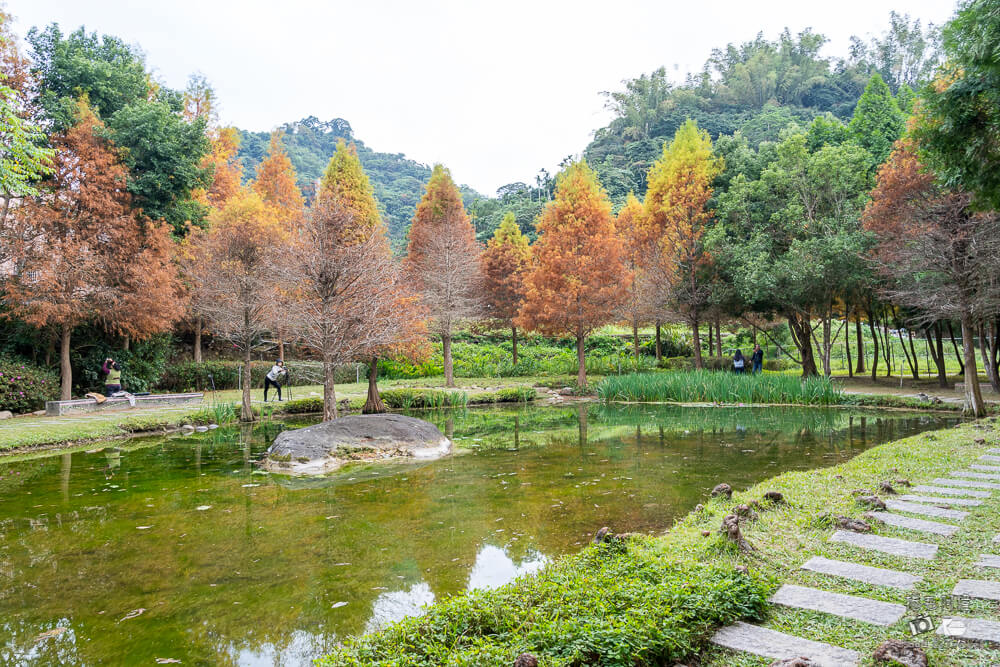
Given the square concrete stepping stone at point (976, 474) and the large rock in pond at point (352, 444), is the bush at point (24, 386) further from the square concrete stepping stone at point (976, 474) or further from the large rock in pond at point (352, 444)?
the square concrete stepping stone at point (976, 474)

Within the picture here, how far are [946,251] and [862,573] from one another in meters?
10.4

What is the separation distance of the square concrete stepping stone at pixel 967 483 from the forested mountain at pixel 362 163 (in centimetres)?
5271

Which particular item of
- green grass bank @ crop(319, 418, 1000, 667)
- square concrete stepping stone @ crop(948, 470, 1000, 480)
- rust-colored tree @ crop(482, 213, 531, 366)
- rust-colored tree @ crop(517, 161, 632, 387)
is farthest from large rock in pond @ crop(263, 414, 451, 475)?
rust-colored tree @ crop(482, 213, 531, 366)

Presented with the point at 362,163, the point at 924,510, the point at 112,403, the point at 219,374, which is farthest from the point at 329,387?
the point at 362,163

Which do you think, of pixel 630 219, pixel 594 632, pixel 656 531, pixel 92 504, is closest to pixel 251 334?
pixel 92 504

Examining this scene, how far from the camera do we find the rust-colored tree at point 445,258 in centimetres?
2130

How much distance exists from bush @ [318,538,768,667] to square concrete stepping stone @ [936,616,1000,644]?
72cm

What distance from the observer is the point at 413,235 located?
23.3 metres

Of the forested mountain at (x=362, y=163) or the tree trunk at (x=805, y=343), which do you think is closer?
the tree trunk at (x=805, y=343)

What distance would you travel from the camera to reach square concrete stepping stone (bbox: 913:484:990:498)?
15.3 ft

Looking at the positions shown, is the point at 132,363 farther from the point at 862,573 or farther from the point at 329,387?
the point at 862,573

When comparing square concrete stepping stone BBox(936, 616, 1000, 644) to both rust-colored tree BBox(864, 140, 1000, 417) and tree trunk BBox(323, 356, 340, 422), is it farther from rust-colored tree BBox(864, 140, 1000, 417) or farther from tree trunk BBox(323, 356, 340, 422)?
tree trunk BBox(323, 356, 340, 422)

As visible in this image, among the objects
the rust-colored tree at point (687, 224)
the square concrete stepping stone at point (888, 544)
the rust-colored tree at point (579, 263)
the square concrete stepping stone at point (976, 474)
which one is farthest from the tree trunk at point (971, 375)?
the square concrete stepping stone at point (888, 544)

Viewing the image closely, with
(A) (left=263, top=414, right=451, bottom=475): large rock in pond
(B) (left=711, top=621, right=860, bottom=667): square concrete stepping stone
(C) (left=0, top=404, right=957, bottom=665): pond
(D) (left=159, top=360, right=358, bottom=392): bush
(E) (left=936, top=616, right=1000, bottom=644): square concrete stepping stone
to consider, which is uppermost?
(D) (left=159, top=360, right=358, bottom=392): bush
